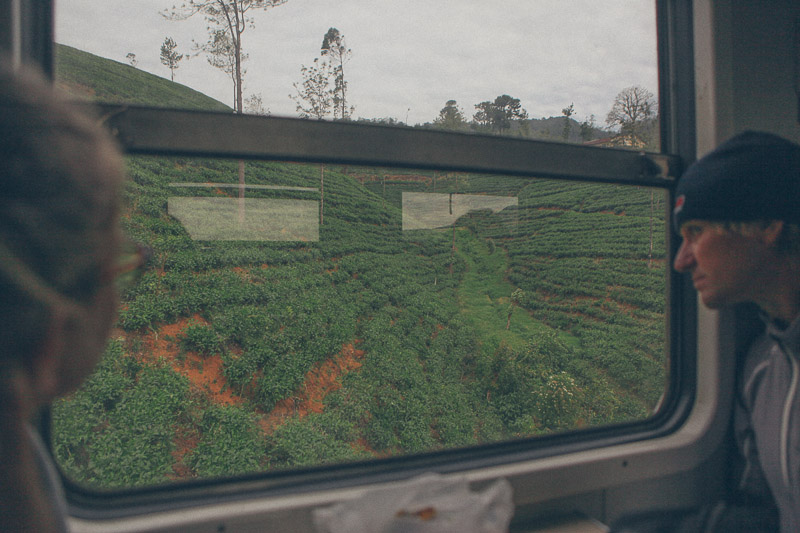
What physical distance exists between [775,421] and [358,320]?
6.43 m

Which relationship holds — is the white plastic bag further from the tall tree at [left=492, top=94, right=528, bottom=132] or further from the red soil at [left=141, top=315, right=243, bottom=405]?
the red soil at [left=141, top=315, right=243, bottom=405]

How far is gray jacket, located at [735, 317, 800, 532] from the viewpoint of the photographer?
1073 millimetres

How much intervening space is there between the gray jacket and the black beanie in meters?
0.29

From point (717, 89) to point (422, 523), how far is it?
167 centimetres

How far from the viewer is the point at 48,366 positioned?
0.44 metres

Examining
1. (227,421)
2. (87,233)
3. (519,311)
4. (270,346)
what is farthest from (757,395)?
(519,311)

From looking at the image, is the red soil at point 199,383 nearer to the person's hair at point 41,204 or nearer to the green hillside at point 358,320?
the green hillside at point 358,320

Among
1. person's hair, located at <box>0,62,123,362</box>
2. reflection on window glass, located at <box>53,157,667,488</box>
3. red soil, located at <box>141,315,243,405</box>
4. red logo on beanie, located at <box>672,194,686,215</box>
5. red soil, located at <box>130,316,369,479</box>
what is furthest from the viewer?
red soil, located at <box>141,315,243,405</box>

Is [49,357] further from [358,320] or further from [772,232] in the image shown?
[358,320]

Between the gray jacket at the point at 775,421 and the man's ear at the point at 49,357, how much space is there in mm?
1476

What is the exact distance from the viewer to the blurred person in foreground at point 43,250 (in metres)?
0.40

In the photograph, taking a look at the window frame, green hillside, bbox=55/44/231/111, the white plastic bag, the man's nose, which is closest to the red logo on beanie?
the man's nose

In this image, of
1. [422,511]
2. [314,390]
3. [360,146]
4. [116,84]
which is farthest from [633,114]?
[314,390]

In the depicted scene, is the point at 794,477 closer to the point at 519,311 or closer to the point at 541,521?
the point at 541,521
